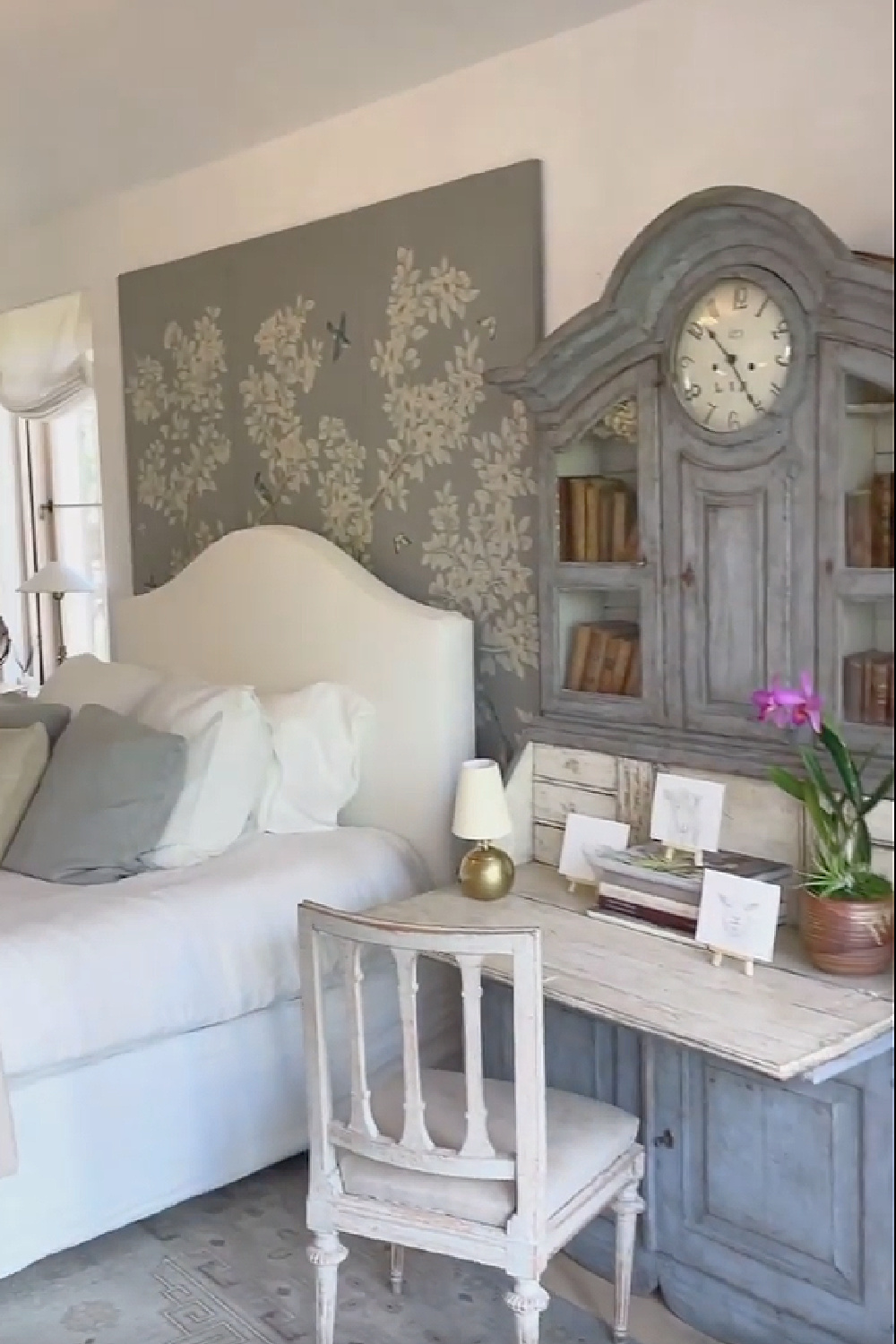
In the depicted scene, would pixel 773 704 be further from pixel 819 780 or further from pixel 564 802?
pixel 564 802

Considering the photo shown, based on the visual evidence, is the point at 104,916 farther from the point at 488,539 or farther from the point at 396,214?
the point at 396,214

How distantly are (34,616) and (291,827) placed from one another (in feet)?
6.28

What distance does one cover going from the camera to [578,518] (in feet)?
8.38

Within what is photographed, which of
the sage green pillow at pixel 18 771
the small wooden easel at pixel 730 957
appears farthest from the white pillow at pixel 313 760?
the small wooden easel at pixel 730 957

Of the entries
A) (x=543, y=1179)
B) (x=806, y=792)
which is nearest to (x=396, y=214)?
(x=806, y=792)

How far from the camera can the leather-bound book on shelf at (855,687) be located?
157cm

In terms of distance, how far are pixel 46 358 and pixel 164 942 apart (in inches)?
98.0

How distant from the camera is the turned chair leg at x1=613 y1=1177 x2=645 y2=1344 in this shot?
7.36 ft

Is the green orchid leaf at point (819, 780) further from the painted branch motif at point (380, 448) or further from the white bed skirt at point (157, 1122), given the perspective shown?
the white bed skirt at point (157, 1122)

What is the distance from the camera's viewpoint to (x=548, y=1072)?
8.36 ft

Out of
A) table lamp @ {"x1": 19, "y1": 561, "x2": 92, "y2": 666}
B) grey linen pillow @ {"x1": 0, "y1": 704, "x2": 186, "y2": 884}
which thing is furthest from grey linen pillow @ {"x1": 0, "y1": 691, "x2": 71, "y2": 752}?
table lamp @ {"x1": 19, "y1": 561, "x2": 92, "y2": 666}

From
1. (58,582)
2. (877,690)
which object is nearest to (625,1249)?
(877,690)

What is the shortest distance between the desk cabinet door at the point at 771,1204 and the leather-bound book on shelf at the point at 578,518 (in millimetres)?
878

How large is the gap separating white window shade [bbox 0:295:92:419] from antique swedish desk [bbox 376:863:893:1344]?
2.50 meters
